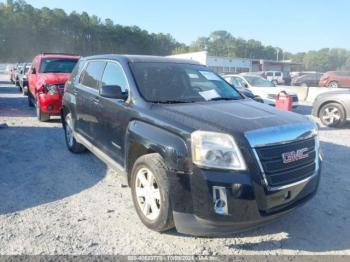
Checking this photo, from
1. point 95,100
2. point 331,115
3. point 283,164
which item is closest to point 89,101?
point 95,100

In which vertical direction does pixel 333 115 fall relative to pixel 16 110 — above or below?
above

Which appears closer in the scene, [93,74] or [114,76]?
[114,76]

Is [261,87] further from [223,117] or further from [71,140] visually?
[223,117]

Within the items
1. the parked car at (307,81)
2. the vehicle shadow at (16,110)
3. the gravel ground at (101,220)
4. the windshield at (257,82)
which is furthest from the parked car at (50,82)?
the parked car at (307,81)

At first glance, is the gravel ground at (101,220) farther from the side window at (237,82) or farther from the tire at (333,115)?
the side window at (237,82)

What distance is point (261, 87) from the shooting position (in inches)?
546

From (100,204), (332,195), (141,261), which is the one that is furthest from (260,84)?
(141,261)

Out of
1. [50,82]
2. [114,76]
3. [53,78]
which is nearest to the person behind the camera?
[114,76]

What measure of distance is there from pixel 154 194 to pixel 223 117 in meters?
1.07

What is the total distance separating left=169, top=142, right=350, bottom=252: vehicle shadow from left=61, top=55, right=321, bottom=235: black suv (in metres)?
0.47

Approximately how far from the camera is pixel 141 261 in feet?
9.99

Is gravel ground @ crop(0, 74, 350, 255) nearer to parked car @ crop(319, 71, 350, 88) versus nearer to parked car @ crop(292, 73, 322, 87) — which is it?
parked car @ crop(319, 71, 350, 88)

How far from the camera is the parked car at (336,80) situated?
85.6ft

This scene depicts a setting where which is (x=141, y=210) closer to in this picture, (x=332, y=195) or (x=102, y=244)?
(x=102, y=244)
